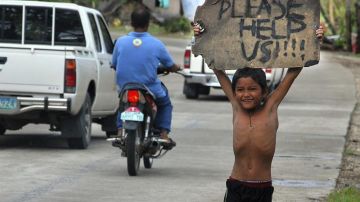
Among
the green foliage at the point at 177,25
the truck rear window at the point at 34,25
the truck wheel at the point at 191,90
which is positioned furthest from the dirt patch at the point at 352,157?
the green foliage at the point at 177,25

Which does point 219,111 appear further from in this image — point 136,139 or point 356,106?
point 136,139

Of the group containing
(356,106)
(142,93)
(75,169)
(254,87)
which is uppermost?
(254,87)

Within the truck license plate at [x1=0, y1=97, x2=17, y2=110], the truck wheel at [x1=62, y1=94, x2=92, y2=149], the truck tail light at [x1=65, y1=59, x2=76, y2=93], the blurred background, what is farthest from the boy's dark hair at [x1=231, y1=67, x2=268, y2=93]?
the blurred background

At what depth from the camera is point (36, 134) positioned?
16734 mm

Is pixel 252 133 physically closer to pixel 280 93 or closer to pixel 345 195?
pixel 280 93

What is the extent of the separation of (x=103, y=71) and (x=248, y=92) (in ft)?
28.3

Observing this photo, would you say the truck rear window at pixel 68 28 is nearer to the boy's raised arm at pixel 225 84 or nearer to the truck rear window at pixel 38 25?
the truck rear window at pixel 38 25

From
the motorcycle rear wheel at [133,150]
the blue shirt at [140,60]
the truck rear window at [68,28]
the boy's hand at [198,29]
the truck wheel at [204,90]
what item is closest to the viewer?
the boy's hand at [198,29]

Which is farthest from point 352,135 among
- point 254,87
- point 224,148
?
point 254,87

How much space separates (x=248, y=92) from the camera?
669 centimetres

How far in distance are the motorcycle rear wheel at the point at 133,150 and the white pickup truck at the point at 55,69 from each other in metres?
2.15

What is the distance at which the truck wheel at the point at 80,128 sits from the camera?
46.2 ft

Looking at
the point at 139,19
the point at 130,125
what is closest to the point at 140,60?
the point at 139,19

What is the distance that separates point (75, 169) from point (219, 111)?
1042cm
